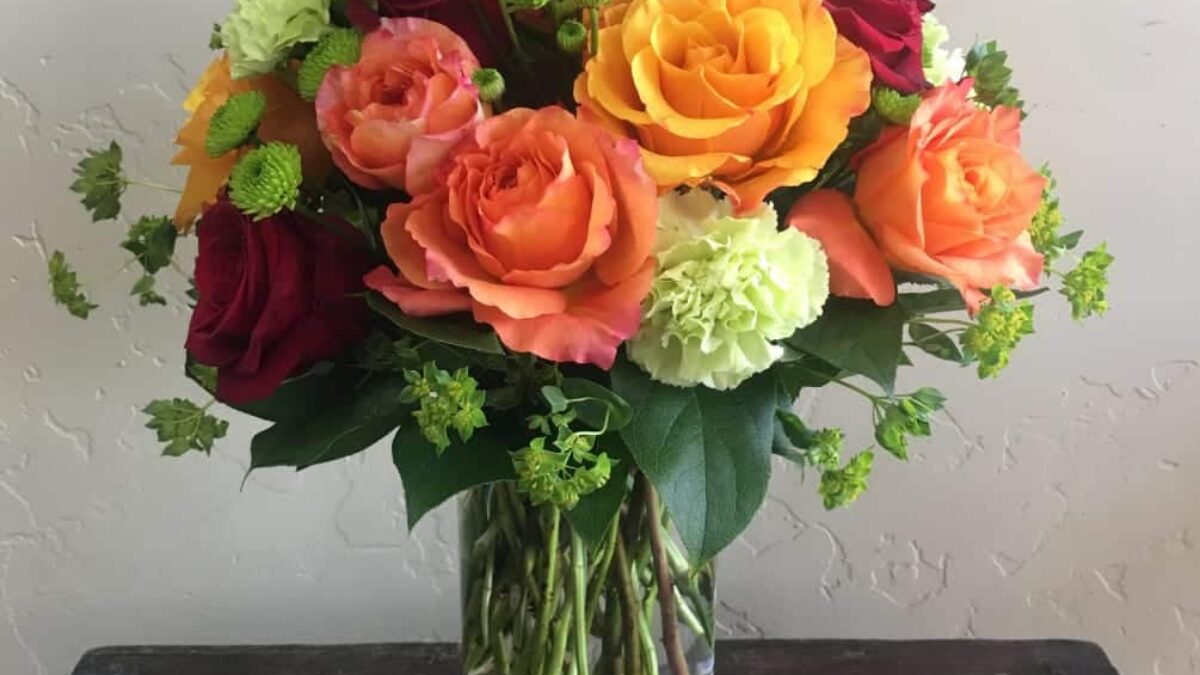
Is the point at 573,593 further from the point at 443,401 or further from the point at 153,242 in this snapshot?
the point at 153,242

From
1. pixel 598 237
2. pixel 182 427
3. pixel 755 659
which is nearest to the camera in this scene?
pixel 598 237

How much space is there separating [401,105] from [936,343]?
10.8 inches

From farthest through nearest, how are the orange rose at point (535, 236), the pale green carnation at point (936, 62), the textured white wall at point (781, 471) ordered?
the textured white wall at point (781, 471)
the pale green carnation at point (936, 62)
the orange rose at point (535, 236)

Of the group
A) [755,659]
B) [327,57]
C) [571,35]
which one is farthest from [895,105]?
[755,659]

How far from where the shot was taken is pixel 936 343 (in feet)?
1.95

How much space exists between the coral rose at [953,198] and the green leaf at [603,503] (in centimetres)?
15

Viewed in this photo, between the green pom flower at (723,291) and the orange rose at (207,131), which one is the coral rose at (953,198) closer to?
the green pom flower at (723,291)

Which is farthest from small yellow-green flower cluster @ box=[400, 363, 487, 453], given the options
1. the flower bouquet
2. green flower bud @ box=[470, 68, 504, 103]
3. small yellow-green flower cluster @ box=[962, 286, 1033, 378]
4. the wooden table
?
the wooden table

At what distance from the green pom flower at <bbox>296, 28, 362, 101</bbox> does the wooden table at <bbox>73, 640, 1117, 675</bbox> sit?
507 millimetres

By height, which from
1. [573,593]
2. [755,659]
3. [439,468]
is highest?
[439,468]

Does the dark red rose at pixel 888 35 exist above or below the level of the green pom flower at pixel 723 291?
above

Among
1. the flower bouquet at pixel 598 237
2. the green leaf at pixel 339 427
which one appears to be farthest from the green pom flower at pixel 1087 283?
the green leaf at pixel 339 427

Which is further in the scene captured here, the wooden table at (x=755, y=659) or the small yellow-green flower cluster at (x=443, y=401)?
the wooden table at (x=755, y=659)

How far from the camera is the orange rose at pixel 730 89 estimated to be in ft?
1.66
